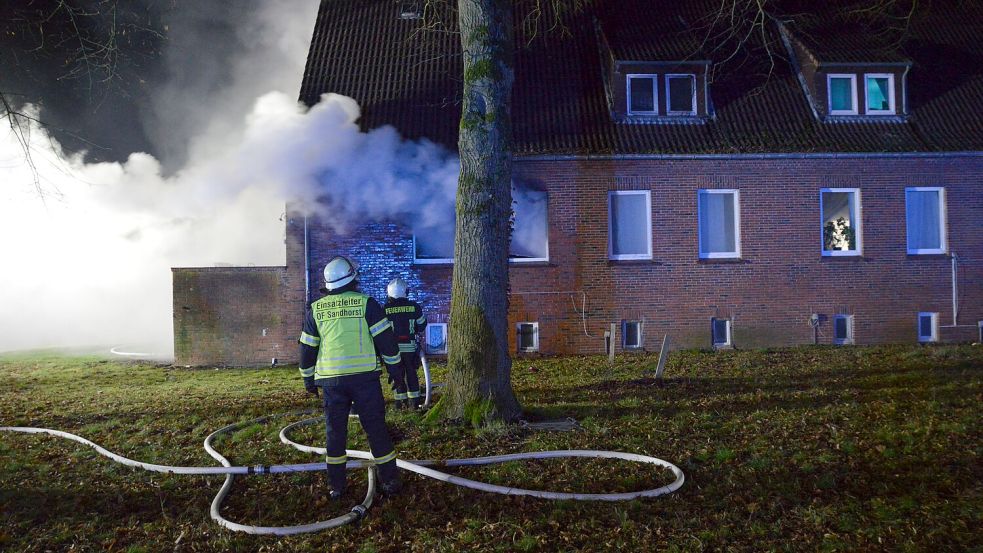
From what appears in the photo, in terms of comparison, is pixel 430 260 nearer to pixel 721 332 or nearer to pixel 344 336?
pixel 721 332

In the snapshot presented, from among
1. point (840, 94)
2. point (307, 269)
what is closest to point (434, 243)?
point (307, 269)

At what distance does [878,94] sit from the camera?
15570 millimetres

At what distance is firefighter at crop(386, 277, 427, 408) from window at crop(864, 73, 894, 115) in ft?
40.5

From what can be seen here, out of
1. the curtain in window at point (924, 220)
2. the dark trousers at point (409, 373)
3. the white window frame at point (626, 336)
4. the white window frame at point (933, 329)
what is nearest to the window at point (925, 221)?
the curtain in window at point (924, 220)

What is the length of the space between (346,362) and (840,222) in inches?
534

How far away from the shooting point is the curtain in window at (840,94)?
15.6m

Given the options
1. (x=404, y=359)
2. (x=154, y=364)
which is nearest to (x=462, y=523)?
(x=404, y=359)

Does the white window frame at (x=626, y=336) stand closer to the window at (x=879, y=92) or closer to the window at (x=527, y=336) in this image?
the window at (x=527, y=336)

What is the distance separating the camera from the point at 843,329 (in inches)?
587

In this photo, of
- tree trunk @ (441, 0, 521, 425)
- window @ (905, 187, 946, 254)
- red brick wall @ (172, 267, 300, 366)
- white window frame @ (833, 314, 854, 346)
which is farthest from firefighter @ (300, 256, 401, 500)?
window @ (905, 187, 946, 254)

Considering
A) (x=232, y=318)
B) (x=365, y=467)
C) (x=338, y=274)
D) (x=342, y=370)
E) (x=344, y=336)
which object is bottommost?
(x=365, y=467)

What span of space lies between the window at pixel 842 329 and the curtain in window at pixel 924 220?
7.53 feet

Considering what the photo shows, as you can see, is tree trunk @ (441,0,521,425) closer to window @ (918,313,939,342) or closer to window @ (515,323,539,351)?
window @ (515,323,539,351)

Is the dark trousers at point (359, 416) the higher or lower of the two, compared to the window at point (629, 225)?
lower
